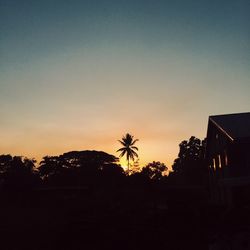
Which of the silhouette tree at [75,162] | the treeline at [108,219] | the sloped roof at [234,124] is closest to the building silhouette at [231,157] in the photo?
the sloped roof at [234,124]

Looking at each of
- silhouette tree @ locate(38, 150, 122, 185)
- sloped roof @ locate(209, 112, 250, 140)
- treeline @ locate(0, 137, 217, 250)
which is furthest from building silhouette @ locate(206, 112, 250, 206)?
silhouette tree @ locate(38, 150, 122, 185)

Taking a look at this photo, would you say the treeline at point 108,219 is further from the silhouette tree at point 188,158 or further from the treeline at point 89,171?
the silhouette tree at point 188,158

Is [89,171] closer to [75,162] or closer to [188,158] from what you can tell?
[75,162]

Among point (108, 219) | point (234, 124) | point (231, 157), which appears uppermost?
point (234, 124)

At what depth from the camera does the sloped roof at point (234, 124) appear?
932 inches

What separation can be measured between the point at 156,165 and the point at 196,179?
84.0 ft

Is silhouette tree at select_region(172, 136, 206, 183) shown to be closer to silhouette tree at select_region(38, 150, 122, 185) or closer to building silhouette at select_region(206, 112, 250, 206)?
silhouette tree at select_region(38, 150, 122, 185)

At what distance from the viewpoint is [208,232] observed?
9312mm

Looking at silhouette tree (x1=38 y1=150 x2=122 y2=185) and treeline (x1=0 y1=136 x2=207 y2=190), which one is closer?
treeline (x1=0 y1=136 x2=207 y2=190)

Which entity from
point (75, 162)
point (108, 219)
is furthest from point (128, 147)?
point (108, 219)

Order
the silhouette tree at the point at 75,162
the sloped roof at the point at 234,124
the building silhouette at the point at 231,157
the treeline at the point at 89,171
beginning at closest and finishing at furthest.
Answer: the building silhouette at the point at 231,157 < the sloped roof at the point at 234,124 < the treeline at the point at 89,171 < the silhouette tree at the point at 75,162

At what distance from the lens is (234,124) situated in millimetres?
26500

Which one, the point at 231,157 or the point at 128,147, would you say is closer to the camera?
the point at 231,157

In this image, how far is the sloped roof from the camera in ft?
77.7
